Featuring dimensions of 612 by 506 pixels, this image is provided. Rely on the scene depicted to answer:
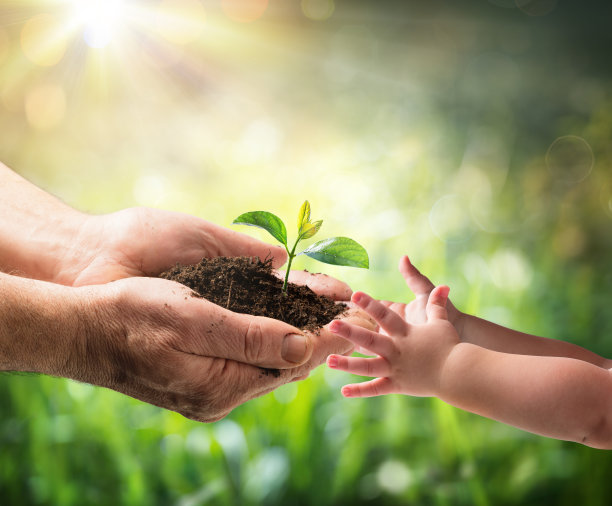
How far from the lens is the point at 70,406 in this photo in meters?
1.83

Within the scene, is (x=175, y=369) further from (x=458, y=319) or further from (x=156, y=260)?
(x=458, y=319)

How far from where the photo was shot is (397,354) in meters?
0.93

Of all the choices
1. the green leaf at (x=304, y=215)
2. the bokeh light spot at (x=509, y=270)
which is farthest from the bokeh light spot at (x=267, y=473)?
the bokeh light spot at (x=509, y=270)

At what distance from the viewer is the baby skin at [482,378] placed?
2.98 ft

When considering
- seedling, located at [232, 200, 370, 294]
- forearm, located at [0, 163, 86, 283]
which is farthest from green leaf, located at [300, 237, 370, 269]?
forearm, located at [0, 163, 86, 283]

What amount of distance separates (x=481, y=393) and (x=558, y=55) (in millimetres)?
2184

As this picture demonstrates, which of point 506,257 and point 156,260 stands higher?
point 506,257

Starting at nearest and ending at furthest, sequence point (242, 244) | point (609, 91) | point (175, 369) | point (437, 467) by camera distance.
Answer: point (175, 369) < point (242, 244) < point (437, 467) < point (609, 91)

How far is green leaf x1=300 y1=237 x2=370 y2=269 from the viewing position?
1.05 meters

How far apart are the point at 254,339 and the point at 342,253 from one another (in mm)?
261

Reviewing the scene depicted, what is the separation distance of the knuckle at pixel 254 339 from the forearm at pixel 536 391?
12.6 inches

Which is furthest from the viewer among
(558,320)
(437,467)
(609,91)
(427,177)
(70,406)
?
(609,91)

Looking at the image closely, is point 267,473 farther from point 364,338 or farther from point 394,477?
point 364,338

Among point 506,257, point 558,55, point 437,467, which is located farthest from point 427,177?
point 437,467
